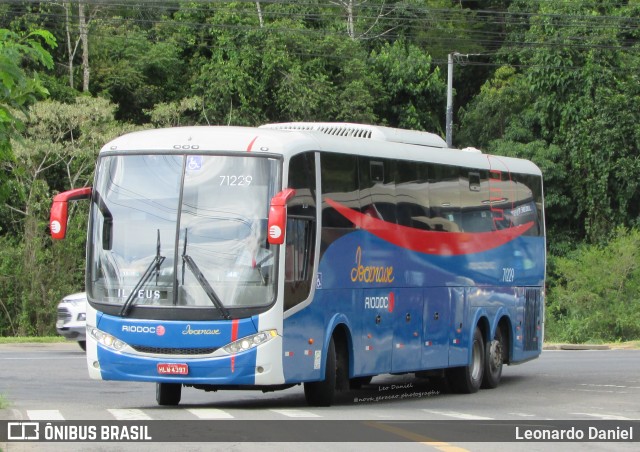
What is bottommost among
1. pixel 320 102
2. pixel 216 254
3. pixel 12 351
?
pixel 12 351

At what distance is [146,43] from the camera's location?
50.6 metres

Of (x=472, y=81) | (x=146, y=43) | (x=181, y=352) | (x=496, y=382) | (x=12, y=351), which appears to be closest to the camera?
(x=181, y=352)

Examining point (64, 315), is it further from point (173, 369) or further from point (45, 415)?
point (45, 415)

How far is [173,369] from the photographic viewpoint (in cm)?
1455

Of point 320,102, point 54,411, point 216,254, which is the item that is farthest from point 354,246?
point 320,102

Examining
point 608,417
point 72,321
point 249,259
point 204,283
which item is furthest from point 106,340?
point 72,321

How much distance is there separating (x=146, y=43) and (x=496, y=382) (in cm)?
3223

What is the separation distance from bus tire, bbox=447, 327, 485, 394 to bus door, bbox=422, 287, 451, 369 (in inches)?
33.4

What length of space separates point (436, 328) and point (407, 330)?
1091 mm

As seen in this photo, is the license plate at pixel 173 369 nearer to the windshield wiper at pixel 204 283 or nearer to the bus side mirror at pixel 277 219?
the windshield wiper at pixel 204 283

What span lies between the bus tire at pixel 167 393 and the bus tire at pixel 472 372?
5.39 meters

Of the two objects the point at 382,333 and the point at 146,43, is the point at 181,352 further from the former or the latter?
the point at 146,43

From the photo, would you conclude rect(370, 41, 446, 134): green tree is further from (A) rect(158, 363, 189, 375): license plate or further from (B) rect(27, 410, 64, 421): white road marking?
(B) rect(27, 410, 64, 421): white road marking

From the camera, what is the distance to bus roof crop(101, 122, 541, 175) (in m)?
15.1
